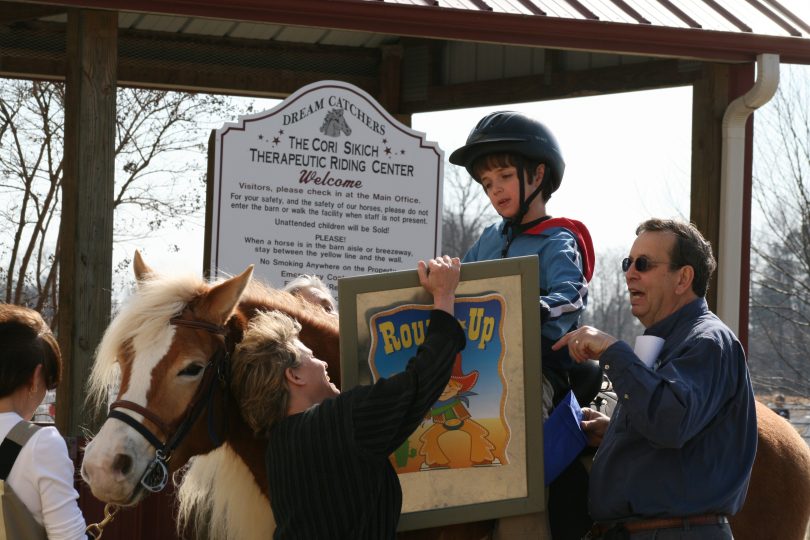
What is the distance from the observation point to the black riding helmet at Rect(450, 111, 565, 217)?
3.95 meters

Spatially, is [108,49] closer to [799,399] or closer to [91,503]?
[91,503]

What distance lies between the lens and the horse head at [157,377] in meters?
3.07

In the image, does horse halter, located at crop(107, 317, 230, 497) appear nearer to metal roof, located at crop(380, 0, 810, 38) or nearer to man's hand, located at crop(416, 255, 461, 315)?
man's hand, located at crop(416, 255, 461, 315)

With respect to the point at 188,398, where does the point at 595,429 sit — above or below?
below

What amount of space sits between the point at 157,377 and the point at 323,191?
3350mm

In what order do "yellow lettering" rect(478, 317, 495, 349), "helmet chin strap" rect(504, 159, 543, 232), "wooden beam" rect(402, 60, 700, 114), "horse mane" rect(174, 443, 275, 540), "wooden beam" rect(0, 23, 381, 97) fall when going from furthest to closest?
"wooden beam" rect(0, 23, 381, 97) < "wooden beam" rect(402, 60, 700, 114) < "helmet chin strap" rect(504, 159, 543, 232) < "horse mane" rect(174, 443, 275, 540) < "yellow lettering" rect(478, 317, 495, 349)

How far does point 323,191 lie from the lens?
253 inches

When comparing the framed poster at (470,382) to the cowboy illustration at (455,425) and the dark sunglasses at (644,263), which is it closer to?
the cowboy illustration at (455,425)

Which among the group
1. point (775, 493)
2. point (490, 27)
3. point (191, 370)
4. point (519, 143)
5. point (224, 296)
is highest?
point (490, 27)

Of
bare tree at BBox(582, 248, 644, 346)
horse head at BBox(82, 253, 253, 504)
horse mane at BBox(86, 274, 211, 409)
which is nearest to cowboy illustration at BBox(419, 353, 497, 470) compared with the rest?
horse head at BBox(82, 253, 253, 504)

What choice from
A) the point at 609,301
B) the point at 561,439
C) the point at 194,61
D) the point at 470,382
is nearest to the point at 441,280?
the point at 470,382

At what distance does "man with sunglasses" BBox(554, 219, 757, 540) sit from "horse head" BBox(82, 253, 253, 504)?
3.69 feet

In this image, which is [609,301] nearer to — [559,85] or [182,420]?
[559,85]

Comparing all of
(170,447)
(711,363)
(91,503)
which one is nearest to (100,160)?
(91,503)
